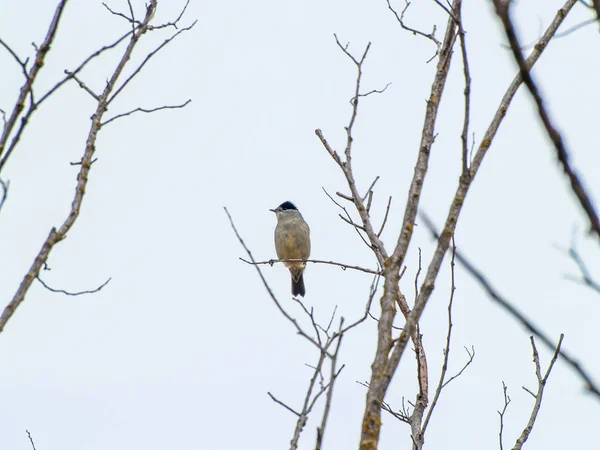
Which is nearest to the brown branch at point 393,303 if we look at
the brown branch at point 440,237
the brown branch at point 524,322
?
the brown branch at point 440,237

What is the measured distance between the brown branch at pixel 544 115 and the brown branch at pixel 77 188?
1.74 meters

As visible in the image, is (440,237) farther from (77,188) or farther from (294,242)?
(294,242)

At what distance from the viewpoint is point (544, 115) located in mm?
1036

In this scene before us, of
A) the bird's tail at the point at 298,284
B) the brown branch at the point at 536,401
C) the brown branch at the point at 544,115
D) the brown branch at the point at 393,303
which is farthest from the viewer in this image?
the bird's tail at the point at 298,284

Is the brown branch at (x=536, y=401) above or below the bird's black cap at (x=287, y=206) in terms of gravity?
below

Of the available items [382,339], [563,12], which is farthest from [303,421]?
[563,12]

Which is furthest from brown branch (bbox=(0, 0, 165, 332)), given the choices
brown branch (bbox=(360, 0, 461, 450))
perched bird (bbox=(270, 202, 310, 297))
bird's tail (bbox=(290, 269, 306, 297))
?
bird's tail (bbox=(290, 269, 306, 297))

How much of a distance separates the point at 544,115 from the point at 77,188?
2204mm

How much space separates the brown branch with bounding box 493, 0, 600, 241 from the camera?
3.34 feet

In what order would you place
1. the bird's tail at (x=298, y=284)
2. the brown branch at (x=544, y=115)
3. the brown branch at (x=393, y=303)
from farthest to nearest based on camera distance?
1. the bird's tail at (x=298, y=284)
2. the brown branch at (x=393, y=303)
3. the brown branch at (x=544, y=115)

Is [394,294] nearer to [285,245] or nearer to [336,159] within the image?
[336,159]

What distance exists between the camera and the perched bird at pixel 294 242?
521 inches

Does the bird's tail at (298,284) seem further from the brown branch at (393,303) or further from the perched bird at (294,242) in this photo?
the brown branch at (393,303)

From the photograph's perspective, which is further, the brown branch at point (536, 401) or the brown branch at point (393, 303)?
the brown branch at point (536, 401)
